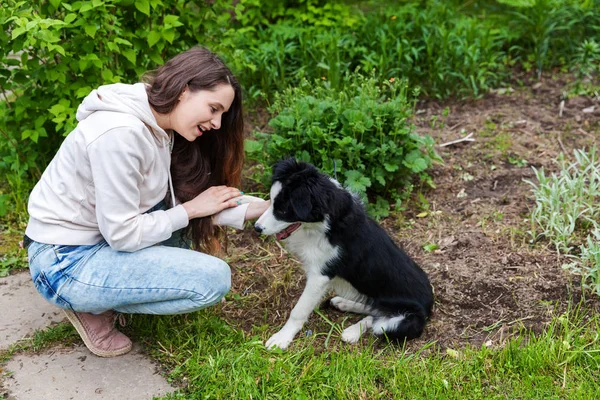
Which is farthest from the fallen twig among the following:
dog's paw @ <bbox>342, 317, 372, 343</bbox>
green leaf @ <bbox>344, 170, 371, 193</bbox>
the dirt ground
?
dog's paw @ <bbox>342, 317, 372, 343</bbox>

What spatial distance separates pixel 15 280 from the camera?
13.7 feet

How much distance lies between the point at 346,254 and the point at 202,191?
0.85 meters

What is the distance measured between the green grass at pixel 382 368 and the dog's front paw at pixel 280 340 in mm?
44

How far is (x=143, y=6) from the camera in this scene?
4234mm

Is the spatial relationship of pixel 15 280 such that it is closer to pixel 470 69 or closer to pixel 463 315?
pixel 463 315

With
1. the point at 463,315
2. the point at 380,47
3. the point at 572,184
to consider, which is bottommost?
the point at 463,315

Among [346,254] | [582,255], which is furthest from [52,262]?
[582,255]

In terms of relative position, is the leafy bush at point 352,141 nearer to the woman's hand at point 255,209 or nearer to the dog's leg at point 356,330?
the woman's hand at point 255,209

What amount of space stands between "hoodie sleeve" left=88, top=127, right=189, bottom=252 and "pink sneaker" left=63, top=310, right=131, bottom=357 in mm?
500

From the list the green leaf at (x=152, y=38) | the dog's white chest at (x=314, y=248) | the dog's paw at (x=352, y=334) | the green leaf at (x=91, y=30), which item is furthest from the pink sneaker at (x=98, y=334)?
the green leaf at (x=152, y=38)

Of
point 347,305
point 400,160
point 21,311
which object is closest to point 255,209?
point 347,305

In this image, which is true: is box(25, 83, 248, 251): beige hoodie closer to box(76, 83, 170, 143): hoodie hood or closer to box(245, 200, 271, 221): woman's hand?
box(76, 83, 170, 143): hoodie hood

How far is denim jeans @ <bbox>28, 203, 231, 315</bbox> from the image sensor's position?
315 cm

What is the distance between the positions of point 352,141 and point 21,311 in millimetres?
2261
